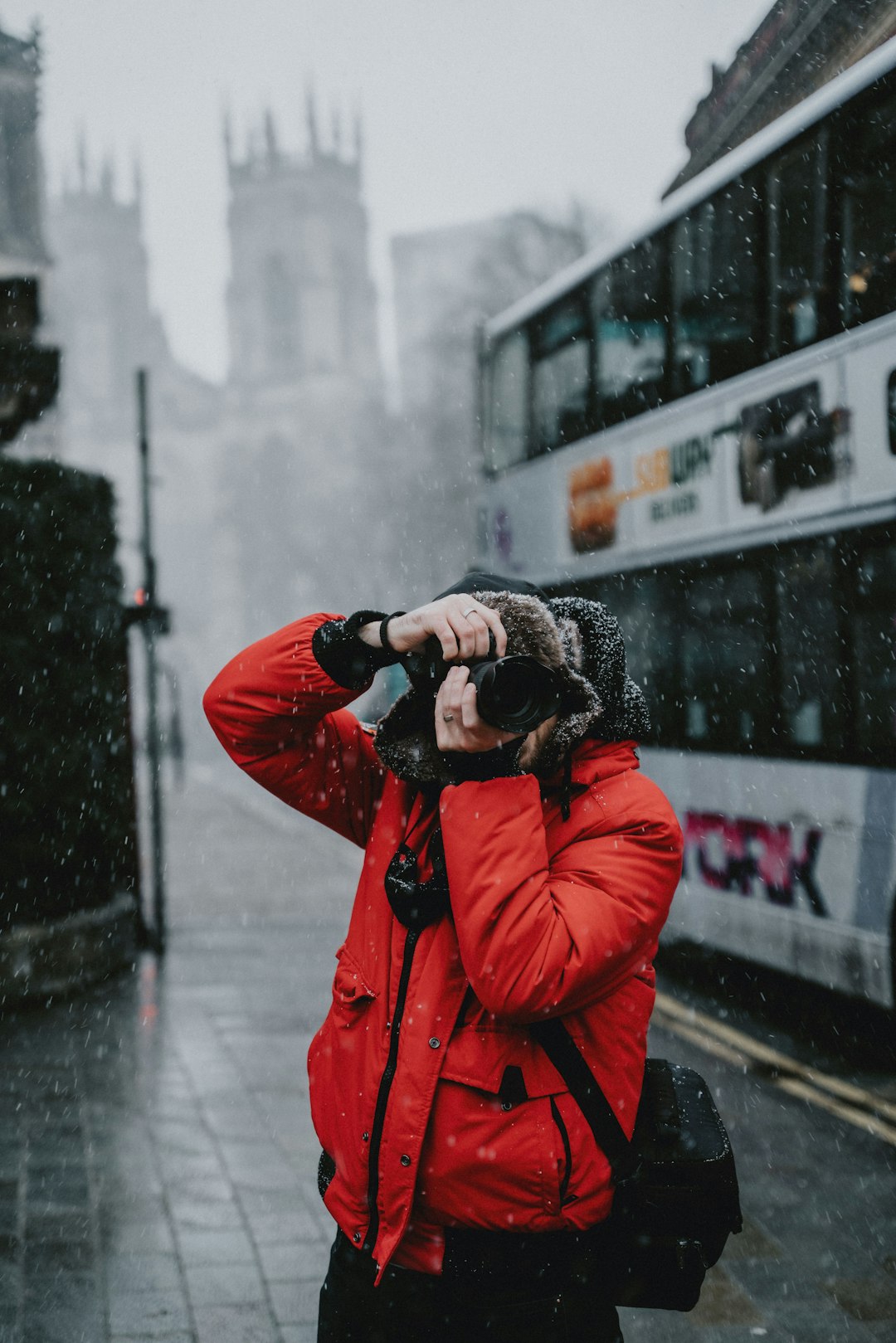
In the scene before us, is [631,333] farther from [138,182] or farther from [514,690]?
[138,182]

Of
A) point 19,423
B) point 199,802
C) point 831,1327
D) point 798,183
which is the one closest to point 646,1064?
point 831,1327

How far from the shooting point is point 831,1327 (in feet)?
11.5

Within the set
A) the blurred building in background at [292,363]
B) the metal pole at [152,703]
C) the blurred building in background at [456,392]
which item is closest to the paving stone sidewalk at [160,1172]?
the metal pole at [152,703]

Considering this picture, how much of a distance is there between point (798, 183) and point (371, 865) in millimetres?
6140

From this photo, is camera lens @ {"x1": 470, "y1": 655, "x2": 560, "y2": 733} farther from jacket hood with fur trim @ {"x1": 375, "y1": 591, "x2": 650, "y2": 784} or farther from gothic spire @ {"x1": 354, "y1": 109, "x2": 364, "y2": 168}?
gothic spire @ {"x1": 354, "y1": 109, "x2": 364, "y2": 168}

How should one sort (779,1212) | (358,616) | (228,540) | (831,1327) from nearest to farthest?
(358,616), (831,1327), (779,1212), (228,540)

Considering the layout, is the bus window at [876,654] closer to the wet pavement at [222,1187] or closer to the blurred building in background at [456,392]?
the wet pavement at [222,1187]

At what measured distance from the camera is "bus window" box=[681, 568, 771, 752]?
7133mm

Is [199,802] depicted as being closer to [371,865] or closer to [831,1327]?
[831,1327]

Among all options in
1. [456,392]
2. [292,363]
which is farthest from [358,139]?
[456,392]

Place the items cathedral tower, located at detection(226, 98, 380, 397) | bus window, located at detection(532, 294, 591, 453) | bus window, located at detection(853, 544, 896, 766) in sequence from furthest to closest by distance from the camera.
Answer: cathedral tower, located at detection(226, 98, 380, 397) < bus window, located at detection(532, 294, 591, 453) < bus window, located at detection(853, 544, 896, 766)

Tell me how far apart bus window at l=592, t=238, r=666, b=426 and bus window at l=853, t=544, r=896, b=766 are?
97.1 inches

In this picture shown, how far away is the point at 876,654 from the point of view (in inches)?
243

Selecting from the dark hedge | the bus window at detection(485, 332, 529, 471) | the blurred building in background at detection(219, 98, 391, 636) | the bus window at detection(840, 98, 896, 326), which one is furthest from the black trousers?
the blurred building in background at detection(219, 98, 391, 636)
